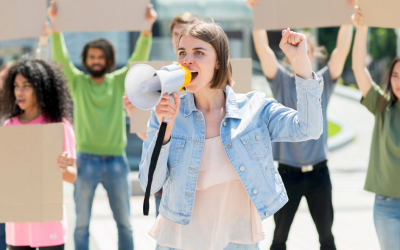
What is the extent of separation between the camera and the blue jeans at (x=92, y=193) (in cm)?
448

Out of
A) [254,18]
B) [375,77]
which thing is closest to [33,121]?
[254,18]

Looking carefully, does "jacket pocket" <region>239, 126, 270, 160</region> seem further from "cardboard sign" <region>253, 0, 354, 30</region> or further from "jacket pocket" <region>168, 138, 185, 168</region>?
"cardboard sign" <region>253, 0, 354, 30</region>

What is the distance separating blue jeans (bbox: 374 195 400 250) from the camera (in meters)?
3.49

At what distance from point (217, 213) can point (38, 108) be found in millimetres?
1832

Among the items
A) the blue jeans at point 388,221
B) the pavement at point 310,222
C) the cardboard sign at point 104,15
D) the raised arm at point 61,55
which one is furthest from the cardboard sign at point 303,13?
the pavement at point 310,222

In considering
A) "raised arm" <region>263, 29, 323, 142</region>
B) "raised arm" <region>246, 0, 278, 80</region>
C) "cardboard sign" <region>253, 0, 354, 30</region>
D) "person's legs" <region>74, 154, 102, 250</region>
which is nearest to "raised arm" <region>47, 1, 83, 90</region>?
"person's legs" <region>74, 154, 102, 250</region>

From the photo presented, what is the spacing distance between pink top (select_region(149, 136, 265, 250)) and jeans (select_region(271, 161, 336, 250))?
1657 millimetres

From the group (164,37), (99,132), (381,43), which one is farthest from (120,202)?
(381,43)

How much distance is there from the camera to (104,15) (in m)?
4.05

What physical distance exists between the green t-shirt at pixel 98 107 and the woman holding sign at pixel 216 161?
2148mm

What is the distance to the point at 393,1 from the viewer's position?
3.50 meters

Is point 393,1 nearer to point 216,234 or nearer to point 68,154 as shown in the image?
point 216,234

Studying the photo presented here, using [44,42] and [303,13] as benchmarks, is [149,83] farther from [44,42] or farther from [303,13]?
[44,42]

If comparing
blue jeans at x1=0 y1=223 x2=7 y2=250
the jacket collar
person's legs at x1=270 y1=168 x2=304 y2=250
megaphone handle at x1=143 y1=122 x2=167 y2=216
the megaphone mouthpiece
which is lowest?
blue jeans at x1=0 y1=223 x2=7 y2=250
